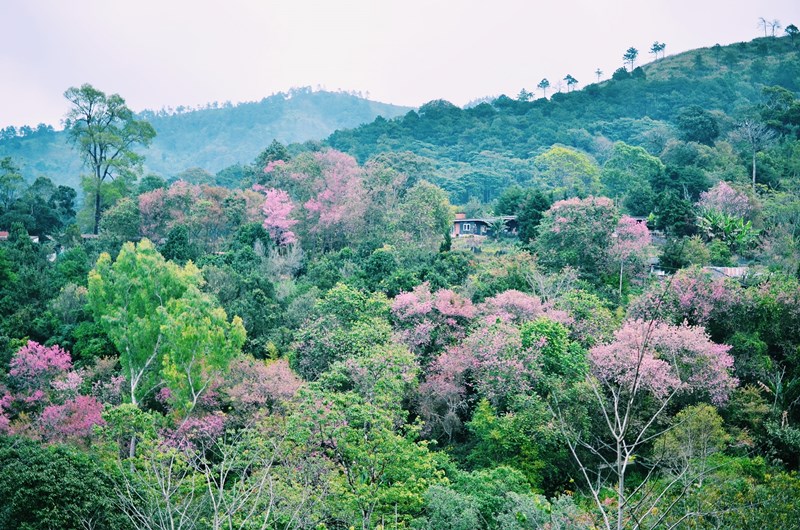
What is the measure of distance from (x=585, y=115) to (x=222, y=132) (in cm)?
6004

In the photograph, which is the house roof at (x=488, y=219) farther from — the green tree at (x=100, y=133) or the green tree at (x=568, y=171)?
the green tree at (x=100, y=133)

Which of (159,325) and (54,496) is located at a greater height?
(159,325)

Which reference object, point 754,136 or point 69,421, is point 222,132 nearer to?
point 754,136

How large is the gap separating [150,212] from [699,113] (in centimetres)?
3648

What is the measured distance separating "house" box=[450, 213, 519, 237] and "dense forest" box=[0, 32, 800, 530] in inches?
12.1

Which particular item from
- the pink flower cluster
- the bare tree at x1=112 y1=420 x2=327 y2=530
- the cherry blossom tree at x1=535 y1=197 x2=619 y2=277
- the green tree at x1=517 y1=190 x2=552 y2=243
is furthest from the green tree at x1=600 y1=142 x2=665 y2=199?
the bare tree at x1=112 y1=420 x2=327 y2=530

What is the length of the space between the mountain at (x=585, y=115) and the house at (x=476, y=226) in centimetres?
1689

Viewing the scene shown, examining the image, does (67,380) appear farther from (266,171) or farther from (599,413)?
(266,171)

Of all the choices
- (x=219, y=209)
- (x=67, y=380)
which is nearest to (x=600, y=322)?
(x=67, y=380)

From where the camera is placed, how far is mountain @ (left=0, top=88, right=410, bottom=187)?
84.4 m

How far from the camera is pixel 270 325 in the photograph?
2286 cm

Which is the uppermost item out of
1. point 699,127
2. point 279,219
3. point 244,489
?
point 699,127

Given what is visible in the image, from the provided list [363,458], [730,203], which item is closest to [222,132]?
[730,203]

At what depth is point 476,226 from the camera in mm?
37750
